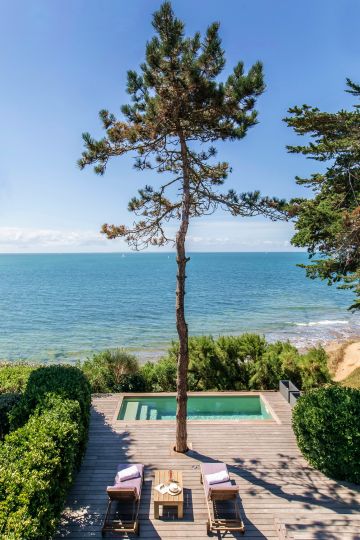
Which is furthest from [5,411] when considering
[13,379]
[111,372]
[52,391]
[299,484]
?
[299,484]

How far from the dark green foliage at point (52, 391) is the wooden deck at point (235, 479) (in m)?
1.12

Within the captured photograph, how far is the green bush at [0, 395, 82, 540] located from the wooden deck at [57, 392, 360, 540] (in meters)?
0.82

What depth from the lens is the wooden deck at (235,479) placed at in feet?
21.0

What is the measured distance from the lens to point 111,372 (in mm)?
14523

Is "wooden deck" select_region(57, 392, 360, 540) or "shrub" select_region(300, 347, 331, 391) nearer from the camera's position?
"wooden deck" select_region(57, 392, 360, 540)

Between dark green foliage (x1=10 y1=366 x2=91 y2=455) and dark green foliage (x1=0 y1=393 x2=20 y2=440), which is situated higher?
dark green foliage (x1=10 y1=366 x2=91 y2=455)

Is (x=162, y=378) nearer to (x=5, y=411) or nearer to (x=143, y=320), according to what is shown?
(x=5, y=411)

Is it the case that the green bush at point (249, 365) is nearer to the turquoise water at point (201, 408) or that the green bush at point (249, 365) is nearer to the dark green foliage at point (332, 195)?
the turquoise water at point (201, 408)

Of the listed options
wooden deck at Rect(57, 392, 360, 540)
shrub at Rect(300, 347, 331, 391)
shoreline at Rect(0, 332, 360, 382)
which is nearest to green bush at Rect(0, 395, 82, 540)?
wooden deck at Rect(57, 392, 360, 540)

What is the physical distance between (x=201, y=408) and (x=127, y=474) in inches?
218

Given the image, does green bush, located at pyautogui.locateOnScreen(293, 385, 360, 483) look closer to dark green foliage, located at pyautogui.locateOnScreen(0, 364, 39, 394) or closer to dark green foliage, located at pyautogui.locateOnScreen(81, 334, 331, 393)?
dark green foliage, located at pyautogui.locateOnScreen(81, 334, 331, 393)

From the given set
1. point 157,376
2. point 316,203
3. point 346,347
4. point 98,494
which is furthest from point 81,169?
point 346,347

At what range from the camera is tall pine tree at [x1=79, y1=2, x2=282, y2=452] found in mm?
7297

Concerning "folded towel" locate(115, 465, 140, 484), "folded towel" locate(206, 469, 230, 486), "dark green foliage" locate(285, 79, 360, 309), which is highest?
"dark green foliage" locate(285, 79, 360, 309)
